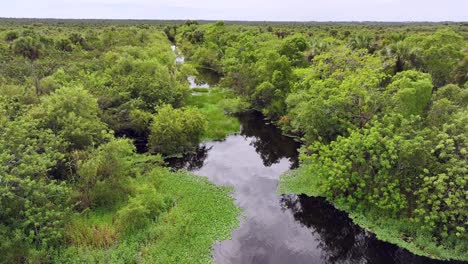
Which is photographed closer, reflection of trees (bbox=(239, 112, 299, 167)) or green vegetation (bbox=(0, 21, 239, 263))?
green vegetation (bbox=(0, 21, 239, 263))

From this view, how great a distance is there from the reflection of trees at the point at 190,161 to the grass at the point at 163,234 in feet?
21.4

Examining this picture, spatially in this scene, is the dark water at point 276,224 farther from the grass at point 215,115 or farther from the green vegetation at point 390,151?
the grass at point 215,115

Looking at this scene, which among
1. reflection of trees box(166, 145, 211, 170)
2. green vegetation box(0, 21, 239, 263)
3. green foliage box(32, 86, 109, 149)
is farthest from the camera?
reflection of trees box(166, 145, 211, 170)

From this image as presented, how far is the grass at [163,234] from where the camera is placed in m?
23.3

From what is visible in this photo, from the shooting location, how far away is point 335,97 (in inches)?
1344

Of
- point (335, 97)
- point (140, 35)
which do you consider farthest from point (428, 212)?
point (140, 35)

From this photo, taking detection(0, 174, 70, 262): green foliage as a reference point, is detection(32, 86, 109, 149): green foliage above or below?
above

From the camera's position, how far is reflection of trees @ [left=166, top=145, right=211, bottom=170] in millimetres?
38250

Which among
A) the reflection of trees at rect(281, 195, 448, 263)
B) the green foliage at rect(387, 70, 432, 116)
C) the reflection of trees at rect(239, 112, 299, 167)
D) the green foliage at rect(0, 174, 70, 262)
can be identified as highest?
the green foliage at rect(387, 70, 432, 116)

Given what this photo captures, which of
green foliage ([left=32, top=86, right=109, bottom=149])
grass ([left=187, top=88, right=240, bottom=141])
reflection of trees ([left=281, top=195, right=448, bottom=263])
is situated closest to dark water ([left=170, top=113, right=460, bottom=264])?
reflection of trees ([left=281, top=195, right=448, bottom=263])

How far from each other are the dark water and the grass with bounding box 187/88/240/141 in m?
3.88

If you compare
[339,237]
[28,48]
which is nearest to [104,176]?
[339,237]

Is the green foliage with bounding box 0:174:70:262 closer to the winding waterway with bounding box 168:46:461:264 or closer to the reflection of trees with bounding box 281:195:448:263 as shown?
the winding waterway with bounding box 168:46:461:264

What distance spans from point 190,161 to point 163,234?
14.7 meters
